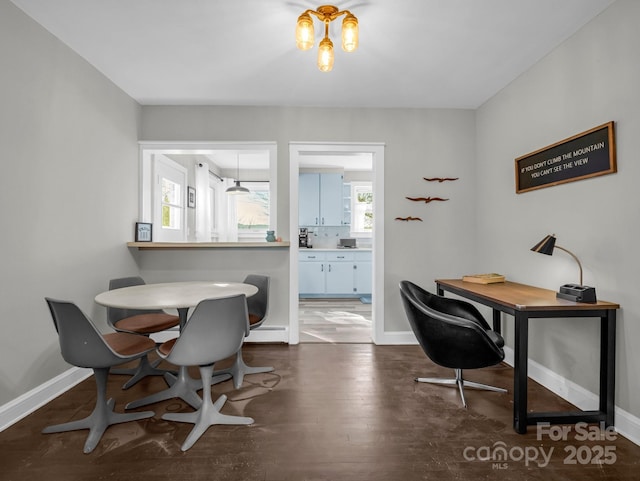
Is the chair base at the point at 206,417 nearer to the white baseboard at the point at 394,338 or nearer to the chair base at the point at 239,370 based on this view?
the chair base at the point at 239,370

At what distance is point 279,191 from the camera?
141 inches

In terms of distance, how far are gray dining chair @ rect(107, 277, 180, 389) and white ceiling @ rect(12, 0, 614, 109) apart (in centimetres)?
182

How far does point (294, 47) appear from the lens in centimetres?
251

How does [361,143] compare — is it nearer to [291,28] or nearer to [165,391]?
[291,28]

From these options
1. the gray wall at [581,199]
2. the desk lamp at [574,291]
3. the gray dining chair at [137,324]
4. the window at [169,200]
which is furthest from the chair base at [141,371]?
the gray wall at [581,199]

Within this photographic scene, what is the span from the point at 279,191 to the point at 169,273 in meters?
1.45

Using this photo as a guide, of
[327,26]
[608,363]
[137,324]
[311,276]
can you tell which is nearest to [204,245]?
[137,324]

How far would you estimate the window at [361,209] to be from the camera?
6832mm

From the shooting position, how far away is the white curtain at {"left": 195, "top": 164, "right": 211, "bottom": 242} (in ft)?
17.4

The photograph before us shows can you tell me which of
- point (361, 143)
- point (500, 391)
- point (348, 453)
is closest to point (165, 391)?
point (348, 453)

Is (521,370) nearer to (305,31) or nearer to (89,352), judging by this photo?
(305,31)

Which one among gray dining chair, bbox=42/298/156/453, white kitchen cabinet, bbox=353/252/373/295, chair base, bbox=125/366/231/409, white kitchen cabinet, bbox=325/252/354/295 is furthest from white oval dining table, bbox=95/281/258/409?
white kitchen cabinet, bbox=353/252/373/295

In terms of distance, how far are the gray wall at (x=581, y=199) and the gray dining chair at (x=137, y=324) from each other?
9.52 feet

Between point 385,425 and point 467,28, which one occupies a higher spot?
point 467,28
